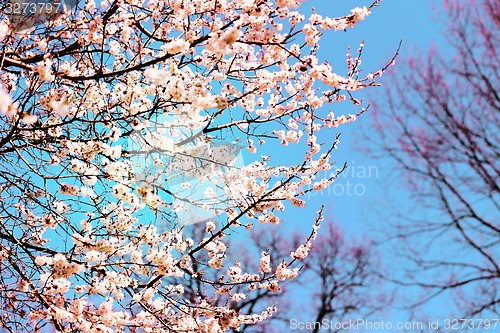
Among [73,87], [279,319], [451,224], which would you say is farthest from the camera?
[279,319]

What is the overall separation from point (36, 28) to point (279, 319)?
9.43 meters

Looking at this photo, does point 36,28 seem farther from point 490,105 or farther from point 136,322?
point 490,105

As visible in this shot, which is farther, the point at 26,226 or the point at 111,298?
the point at 26,226

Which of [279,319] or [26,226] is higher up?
[279,319]

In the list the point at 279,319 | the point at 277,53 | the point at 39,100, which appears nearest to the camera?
the point at 39,100

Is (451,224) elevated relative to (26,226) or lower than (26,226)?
elevated

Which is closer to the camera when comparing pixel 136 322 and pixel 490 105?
pixel 136 322

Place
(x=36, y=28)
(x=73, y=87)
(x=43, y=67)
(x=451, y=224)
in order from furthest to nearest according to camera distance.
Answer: (x=451, y=224), (x=73, y=87), (x=36, y=28), (x=43, y=67)

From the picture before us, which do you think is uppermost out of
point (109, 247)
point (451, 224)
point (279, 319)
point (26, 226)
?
point (279, 319)

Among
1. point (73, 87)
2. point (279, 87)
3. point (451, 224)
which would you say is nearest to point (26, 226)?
point (73, 87)

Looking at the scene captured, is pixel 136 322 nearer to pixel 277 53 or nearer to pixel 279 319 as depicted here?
pixel 277 53

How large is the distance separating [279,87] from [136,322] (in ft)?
7.31

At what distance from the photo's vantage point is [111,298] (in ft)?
10.3

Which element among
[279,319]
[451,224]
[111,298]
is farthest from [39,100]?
[279,319]
